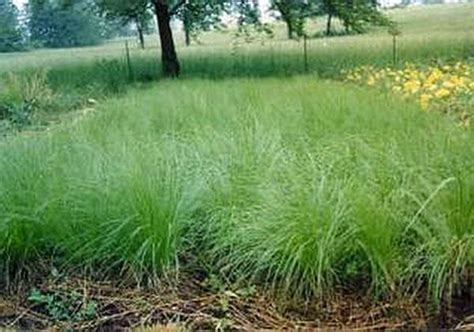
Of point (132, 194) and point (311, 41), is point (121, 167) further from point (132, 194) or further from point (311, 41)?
point (311, 41)

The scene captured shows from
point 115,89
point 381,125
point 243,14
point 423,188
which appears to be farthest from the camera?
point 243,14

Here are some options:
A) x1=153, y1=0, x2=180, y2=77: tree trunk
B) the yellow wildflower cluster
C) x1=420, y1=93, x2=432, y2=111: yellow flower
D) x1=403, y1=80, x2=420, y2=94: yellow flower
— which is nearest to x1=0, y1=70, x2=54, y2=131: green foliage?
x1=153, y1=0, x2=180, y2=77: tree trunk

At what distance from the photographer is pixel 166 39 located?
16562 mm

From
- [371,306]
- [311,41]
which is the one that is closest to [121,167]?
[371,306]

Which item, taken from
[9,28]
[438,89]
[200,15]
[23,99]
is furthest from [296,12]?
[9,28]

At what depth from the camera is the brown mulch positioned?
2.84 m

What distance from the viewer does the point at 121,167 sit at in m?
3.64

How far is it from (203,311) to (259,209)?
602 millimetres

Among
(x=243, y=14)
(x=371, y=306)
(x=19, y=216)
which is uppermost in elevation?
(x=243, y=14)

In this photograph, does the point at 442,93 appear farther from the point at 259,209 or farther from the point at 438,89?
the point at 259,209

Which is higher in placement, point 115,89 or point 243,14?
point 243,14

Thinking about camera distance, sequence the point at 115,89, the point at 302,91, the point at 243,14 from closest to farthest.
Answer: the point at 302,91 < the point at 115,89 < the point at 243,14

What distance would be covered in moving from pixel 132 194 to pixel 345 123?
2.45 metres

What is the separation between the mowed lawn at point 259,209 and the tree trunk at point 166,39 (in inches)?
468
